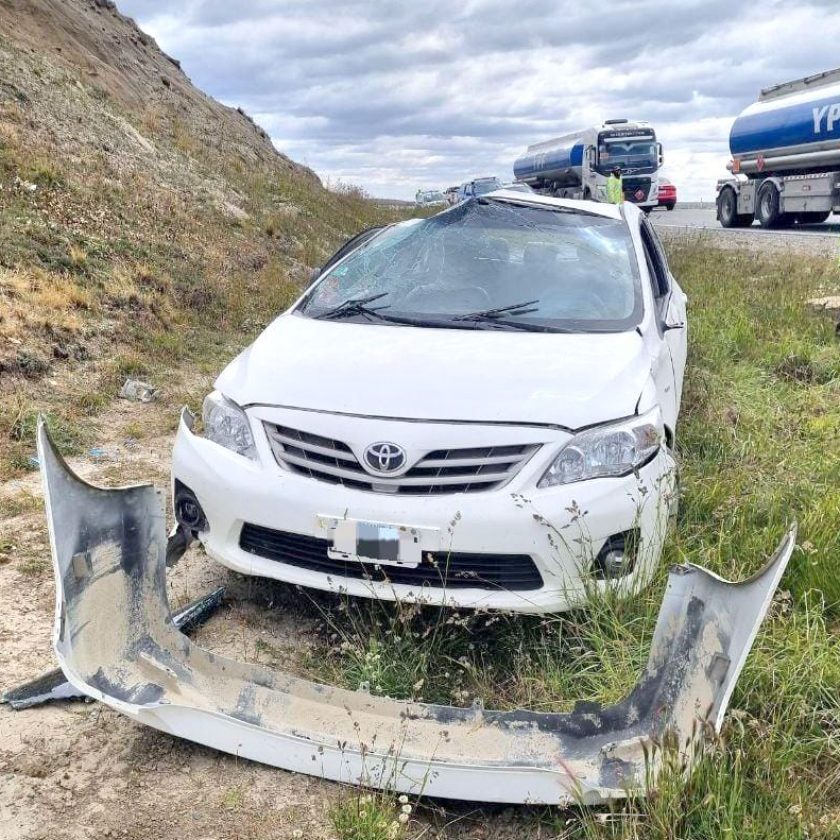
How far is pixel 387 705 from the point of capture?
2.59 m

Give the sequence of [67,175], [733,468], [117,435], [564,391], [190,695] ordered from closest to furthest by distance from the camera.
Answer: [190,695]
[564,391]
[733,468]
[117,435]
[67,175]

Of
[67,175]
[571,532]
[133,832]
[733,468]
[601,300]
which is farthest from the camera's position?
[67,175]

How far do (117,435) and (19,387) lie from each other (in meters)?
0.93

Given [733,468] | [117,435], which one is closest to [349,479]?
[733,468]

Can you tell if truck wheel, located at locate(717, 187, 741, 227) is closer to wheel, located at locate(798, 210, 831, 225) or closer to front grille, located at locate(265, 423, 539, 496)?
wheel, located at locate(798, 210, 831, 225)

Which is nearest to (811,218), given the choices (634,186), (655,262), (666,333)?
(634,186)

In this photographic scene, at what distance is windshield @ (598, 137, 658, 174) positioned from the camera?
29.8 m

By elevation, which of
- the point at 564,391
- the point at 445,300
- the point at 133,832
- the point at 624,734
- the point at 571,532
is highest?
the point at 445,300

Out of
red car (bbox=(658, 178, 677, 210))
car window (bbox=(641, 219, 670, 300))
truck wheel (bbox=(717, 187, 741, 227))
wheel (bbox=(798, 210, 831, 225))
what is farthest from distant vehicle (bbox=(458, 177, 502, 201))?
car window (bbox=(641, 219, 670, 300))

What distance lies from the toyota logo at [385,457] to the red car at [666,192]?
3154 centimetres

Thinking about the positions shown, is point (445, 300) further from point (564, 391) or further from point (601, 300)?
point (564, 391)

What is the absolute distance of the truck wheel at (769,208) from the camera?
21.6m

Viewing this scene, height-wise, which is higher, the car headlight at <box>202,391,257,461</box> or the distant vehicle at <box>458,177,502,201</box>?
the distant vehicle at <box>458,177,502,201</box>

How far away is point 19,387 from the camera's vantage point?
6.04 metres
